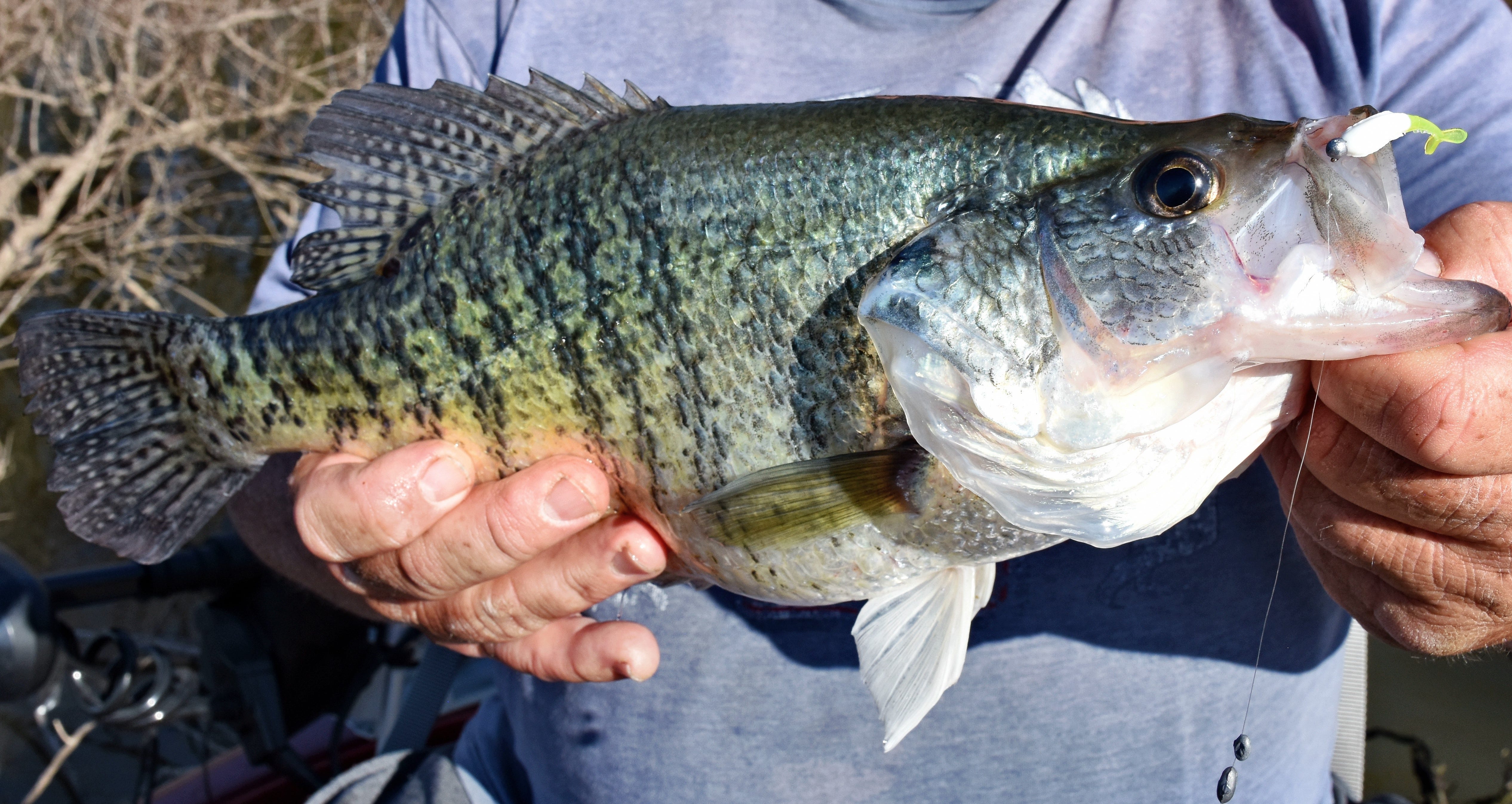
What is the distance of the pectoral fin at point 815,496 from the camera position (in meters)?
1.29

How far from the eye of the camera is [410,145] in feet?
5.19

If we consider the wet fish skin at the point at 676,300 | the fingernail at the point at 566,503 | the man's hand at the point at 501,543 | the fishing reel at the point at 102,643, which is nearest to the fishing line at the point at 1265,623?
the wet fish skin at the point at 676,300

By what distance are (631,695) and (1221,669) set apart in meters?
1.14

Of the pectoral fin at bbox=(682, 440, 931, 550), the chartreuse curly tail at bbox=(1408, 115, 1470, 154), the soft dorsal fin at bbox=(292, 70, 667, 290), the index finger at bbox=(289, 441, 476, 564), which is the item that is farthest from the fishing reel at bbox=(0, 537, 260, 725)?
the chartreuse curly tail at bbox=(1408, 115, 1470, 154)

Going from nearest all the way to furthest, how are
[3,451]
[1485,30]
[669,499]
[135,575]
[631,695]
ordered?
[669,499] → [1485,30] → [631,695] → [135,575] → [3,451]

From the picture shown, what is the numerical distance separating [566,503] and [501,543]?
0.51 ft

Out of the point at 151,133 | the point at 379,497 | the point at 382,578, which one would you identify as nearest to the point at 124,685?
the point at 382,578

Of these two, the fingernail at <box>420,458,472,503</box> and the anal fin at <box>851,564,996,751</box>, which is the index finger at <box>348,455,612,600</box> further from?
the anal fin at <box>851,564,996,751</box>

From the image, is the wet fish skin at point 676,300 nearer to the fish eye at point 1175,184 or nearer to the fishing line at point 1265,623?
the fish eye at point 1175,184

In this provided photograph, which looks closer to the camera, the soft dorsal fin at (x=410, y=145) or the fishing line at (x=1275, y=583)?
the fishing line at (x=1275, y=583)

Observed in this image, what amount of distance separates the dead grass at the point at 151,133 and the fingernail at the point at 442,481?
6988mm

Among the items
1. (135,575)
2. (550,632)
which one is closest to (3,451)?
(135,575)

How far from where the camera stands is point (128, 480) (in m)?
1.74

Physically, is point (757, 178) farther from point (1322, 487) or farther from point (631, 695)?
point (631, 695)
